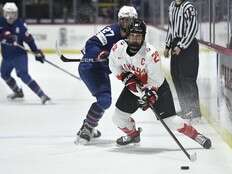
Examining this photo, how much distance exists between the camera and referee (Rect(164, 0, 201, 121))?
5438 millimetres

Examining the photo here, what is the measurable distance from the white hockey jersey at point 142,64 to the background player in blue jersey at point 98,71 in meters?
0.42

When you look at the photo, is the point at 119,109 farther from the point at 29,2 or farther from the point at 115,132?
the point at 29,2

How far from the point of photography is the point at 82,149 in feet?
14.7

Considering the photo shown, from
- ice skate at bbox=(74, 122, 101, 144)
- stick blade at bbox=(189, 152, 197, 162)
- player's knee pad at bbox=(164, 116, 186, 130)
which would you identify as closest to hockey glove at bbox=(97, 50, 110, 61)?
ice skate at bbox=(74, 122, 101, 144)

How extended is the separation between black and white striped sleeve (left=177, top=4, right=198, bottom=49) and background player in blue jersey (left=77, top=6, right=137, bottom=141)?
33.7 inches

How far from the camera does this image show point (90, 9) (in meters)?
14.4

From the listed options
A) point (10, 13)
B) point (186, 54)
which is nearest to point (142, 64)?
point (186, 54)

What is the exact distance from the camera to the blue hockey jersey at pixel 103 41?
184 inches

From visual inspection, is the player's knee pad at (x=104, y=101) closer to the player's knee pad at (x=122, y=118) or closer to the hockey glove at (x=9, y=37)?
the player's knee pad at (x=122, y=118)

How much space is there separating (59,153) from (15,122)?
149cm

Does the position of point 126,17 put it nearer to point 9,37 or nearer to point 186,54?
point 186,54

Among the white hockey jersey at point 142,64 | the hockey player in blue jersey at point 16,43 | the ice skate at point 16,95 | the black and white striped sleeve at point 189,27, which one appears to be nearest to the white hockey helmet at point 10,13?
the hockey player in blue jersey at point 16,43

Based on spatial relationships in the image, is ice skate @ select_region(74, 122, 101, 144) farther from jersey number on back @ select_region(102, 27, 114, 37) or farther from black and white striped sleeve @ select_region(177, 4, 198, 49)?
black and white striped sleeve @ select_region(177, 4, 198, 49)

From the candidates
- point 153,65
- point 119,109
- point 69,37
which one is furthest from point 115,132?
point 69,37
